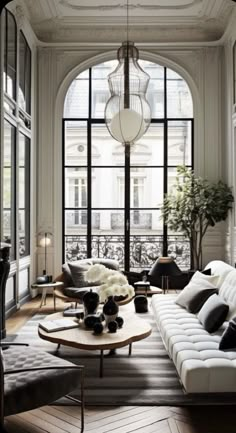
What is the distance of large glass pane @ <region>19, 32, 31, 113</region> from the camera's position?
23.2ft

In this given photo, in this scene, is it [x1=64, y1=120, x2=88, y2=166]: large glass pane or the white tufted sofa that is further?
[x1=64, y1=120, x2=88, y2=166]: large glass pane

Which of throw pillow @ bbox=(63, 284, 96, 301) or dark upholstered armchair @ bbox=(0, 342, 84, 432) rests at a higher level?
dark upholstered armchair @ bbox=(0, 342, 84, 432)

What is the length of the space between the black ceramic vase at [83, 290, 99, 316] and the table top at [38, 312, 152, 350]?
176 mm

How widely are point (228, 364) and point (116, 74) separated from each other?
355 cm

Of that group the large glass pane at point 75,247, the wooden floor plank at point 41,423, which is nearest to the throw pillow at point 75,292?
the large glass pane at point 75,247

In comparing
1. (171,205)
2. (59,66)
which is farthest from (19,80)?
(171,205)

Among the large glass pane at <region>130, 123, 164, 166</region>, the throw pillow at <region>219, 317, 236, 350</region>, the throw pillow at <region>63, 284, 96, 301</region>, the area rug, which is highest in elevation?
the large glass pane at <region>130, 123, 164, 166</region>

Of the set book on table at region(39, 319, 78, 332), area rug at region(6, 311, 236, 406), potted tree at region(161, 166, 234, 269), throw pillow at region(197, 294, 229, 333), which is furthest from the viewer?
potted tree at region(161, 166, 234, 269)

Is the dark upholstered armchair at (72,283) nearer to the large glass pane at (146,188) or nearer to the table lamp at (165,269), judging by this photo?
the table lamp at (165,269)

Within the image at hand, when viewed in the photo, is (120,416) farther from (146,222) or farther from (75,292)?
(146,222)

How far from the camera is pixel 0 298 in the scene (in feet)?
16.0

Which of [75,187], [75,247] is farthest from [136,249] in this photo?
[75,187]

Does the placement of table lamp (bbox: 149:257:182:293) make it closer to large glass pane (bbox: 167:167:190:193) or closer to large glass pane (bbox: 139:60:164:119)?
large glass pane (bbox: 167:167:190:193)

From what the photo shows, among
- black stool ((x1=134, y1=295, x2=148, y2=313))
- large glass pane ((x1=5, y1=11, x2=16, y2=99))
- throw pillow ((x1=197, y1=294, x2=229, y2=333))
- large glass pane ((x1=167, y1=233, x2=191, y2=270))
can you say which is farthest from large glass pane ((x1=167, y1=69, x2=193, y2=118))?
throw pillow ((x1=197, y1=294, x2=229, y2=333))
